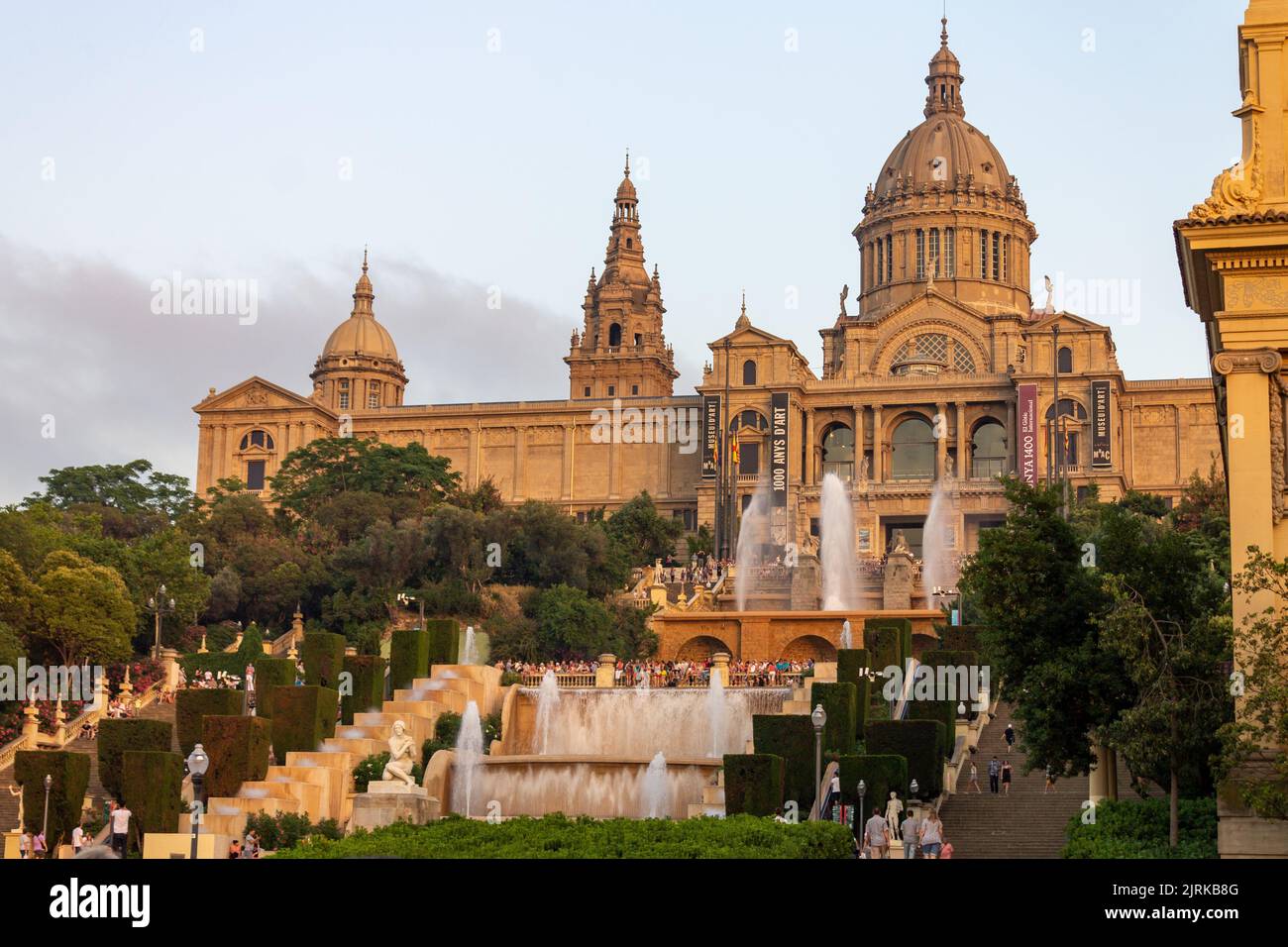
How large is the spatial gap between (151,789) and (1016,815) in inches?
644

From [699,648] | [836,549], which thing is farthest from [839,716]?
[836,549]

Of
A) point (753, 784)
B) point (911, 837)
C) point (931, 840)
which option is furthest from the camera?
point (753, 784)

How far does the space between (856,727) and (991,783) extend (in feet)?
14.1

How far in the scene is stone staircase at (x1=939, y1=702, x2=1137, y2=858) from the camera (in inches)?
1441

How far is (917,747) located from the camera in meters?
41.1

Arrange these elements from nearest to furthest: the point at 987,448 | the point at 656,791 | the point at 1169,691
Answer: the point at 1169,691 → the point at 656,791 → the point at 987,448

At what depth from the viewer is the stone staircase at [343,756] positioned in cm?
4194

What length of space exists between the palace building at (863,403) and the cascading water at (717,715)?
39660 mm

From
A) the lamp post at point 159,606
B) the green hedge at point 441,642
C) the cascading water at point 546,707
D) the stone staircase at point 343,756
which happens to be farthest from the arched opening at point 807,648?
the lamp post at point 159,606

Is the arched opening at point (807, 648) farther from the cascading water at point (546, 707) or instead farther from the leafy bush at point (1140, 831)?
the leafy bush at point (1140, 831)

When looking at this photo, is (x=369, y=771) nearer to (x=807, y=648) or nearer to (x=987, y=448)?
(x=807, y=648)
